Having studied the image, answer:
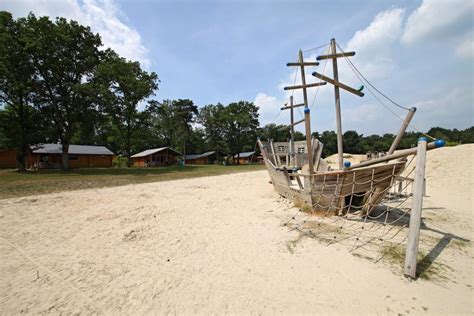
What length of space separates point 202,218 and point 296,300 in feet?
13.9

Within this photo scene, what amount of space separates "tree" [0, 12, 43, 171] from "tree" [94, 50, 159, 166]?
18.7 feet

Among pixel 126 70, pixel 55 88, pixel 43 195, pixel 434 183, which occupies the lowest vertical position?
pixel 434 183

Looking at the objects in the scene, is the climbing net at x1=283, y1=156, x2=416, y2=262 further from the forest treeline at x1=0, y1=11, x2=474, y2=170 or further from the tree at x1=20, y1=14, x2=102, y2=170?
the tree at x1=20, y1=14, x2=102, y2=170

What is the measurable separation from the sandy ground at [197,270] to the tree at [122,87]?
62.2 ft

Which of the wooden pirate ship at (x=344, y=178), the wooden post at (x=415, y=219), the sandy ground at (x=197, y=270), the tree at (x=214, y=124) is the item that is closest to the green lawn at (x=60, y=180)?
the sandy ground at (x=197, y=270)

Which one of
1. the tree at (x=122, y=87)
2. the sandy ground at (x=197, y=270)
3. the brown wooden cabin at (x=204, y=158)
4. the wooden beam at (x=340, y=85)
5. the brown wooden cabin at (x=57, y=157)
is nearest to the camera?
the sandy ground at (x=197, y=270)

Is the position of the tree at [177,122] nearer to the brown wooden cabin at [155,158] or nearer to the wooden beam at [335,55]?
the brown wooden cabin at [155,158]

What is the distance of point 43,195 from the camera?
30.6 ft

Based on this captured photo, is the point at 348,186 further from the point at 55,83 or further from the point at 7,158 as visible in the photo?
the point at 7,158

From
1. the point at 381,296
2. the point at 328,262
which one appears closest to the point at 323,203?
the point at 328,262

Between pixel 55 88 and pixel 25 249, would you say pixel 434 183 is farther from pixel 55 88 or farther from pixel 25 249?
pixel 55 88

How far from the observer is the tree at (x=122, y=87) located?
75.2 ft

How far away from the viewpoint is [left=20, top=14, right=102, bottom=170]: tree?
2050cm

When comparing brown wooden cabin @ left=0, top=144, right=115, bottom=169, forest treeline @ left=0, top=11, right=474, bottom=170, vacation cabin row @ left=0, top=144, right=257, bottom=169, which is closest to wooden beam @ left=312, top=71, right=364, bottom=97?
forest treeline @ left=0, top=11, right=474, bottom=170
